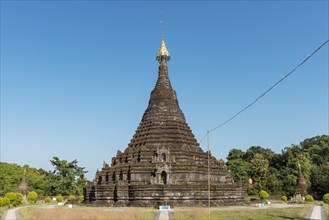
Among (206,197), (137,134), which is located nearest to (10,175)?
(137,134)

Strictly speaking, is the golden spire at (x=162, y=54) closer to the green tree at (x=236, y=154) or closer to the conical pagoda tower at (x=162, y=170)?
the conical pagoda tower at (x=162, y=170)

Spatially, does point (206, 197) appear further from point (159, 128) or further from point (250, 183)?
point (250, 183)

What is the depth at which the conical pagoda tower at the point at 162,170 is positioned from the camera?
34.2m

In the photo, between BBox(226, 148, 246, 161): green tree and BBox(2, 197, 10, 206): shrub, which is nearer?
BBox(2, 197, 10, 206): shrub

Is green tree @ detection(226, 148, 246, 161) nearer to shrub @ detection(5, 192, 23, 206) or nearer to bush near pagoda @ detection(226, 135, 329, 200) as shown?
bush near pagoda @ detection(226, 135, 329, 200)

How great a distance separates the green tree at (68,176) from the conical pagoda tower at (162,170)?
20.8 meters

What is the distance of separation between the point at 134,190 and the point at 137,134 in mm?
10089

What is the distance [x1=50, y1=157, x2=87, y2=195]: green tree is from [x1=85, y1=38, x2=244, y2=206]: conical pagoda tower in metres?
20.8

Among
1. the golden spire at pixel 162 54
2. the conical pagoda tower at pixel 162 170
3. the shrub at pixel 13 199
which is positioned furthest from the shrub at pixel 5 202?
the golden spire at pixel 162 54

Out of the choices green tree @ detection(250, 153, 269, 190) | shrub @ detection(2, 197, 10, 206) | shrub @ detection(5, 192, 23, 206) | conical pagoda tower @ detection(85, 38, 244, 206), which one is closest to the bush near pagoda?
green tree @ detection(250, 153, 269, 190)

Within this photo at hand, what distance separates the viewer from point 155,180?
35312 millimetres

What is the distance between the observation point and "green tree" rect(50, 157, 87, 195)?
60.2 m

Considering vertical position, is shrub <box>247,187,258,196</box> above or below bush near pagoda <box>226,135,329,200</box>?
below

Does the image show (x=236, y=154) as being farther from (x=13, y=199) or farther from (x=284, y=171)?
(x=13, y=199)
